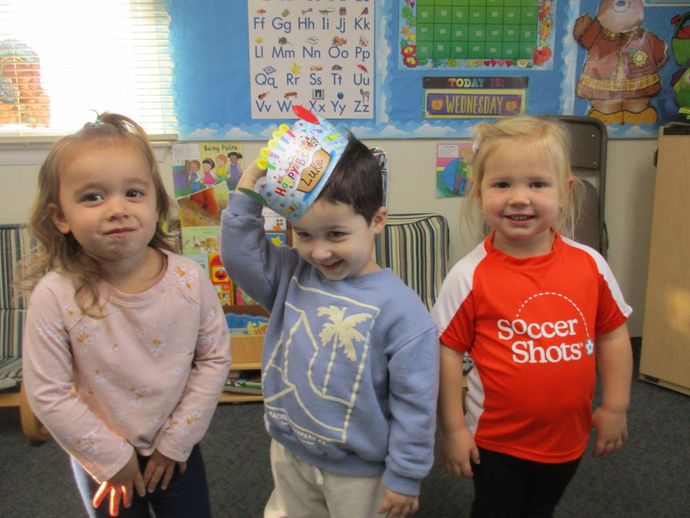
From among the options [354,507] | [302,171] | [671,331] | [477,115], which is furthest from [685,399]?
[302,171]

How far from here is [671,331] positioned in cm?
250

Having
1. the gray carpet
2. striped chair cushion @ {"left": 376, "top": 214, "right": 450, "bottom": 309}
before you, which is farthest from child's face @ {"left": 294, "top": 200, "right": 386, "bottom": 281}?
striped chair cushion @ {"left": 376, "top": 214, "right": 450, "bottom": 309}

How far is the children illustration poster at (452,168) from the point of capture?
265cm

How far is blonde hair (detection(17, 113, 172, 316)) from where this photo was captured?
986 mm

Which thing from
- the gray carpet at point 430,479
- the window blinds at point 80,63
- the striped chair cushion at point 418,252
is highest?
the window blinds at point 80,63

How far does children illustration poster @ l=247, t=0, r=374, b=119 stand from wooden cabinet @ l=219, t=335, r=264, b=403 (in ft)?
3.42

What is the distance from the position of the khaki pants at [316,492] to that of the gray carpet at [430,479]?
0.73 meters

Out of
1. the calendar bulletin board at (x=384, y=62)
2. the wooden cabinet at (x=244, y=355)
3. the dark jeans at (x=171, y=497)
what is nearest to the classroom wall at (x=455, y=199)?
the calendar bulletin board at (x=384, y=62)

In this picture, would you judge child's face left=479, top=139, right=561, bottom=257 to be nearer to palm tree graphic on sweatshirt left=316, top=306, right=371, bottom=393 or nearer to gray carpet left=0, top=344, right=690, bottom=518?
palm tree graphic on sweatshirt left=316, top=306, right=371, bottom=393

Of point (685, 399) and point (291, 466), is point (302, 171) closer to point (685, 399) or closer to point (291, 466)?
point (291, 466)

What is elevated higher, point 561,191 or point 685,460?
point 561,191

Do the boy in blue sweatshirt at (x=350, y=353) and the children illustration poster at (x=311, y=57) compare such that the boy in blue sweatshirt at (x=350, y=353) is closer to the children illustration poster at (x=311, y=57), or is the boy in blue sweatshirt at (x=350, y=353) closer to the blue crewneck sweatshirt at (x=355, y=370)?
the blue crewneck sweatshirt at (x=355, y=370)

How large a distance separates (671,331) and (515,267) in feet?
6.05

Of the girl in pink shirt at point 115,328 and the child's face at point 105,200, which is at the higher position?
the child's face at point 105,200
